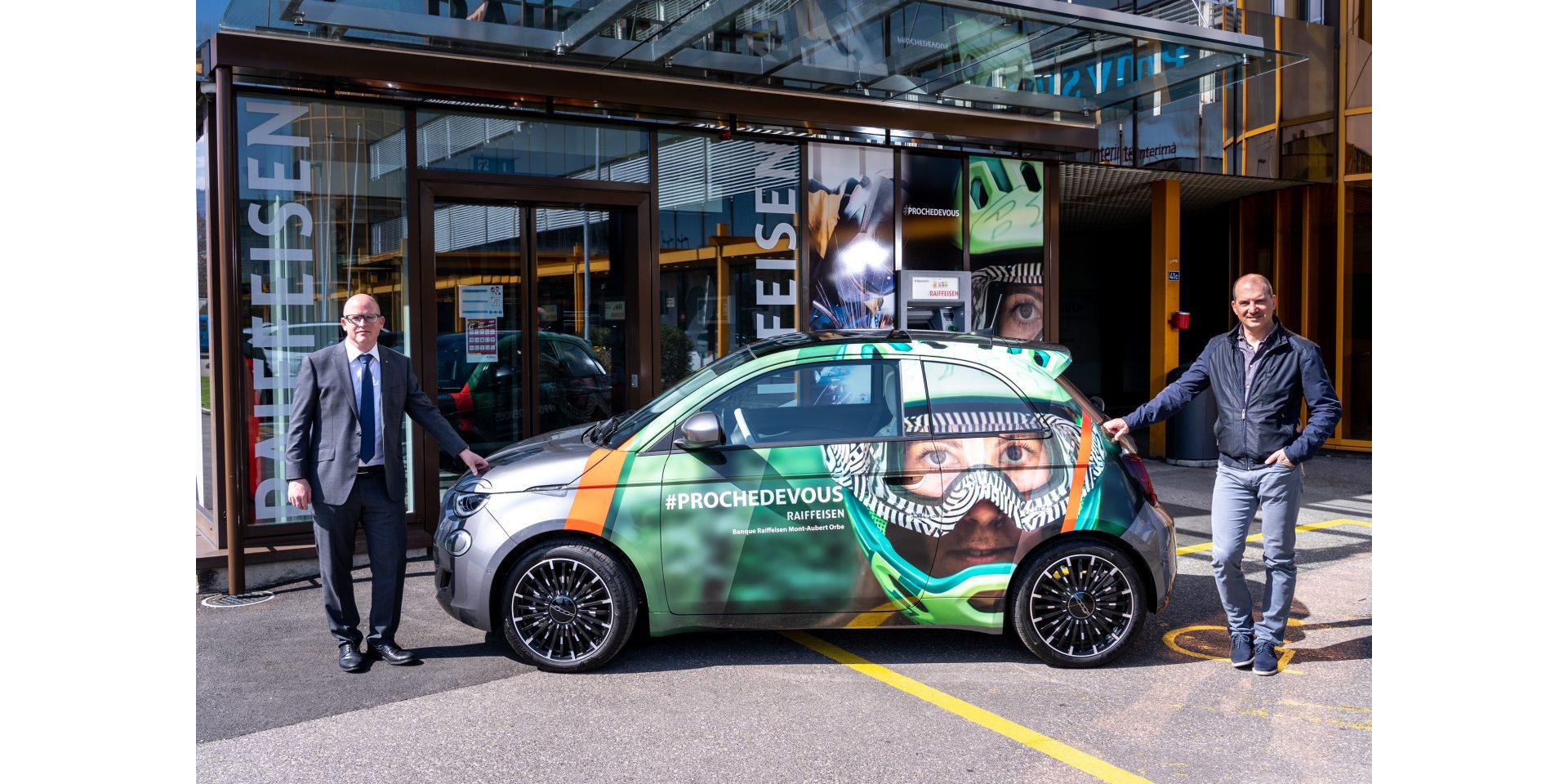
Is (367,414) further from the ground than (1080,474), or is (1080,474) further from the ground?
(367,414)

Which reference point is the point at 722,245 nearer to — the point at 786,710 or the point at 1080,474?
the point at 1080,474

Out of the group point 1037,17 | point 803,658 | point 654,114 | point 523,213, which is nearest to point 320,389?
point 803,658

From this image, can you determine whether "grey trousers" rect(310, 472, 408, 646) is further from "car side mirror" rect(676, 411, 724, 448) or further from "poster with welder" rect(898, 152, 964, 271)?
"poster with welder" rect(898, 152, 964, 271)

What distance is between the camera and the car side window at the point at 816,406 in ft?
17.3

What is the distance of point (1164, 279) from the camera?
1330 cm

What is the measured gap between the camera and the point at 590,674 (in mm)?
5137

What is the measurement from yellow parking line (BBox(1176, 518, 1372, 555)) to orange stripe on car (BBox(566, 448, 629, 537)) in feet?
14.6

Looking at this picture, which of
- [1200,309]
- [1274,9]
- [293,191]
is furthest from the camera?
[1200,309]

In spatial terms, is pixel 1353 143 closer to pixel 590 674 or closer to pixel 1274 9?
pixel 1274 9

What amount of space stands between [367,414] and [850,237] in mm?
5404

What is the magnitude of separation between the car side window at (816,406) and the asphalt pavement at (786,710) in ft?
3.70

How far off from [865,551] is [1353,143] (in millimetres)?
11223

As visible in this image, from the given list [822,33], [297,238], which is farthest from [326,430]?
[822,33]

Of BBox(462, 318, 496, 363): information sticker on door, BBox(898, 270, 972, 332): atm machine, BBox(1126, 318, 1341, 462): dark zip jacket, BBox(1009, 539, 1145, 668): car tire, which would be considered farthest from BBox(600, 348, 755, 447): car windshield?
BBox(898, 270, 972, 332): atm machine
